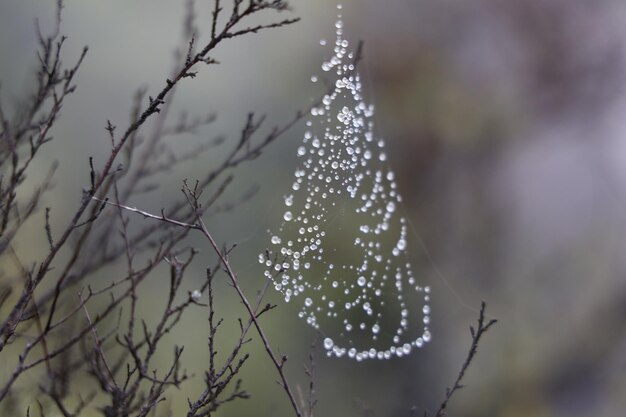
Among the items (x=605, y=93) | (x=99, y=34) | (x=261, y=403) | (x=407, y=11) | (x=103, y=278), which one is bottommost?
(x=261, y=403)

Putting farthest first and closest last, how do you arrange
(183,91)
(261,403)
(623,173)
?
(623,173)
(183,91)
(261,403)

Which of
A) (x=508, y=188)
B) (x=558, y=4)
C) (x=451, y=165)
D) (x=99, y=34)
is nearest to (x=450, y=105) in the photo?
(x=451, y=165)

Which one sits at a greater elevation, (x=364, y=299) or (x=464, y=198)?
(x=464, y=198)

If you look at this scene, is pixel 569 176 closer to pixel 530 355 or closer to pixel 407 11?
pixel 530 355

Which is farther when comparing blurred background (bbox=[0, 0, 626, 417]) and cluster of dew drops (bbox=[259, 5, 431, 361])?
blurred background (bbox=[0, 0, 626, 417])

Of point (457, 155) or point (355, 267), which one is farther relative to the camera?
point (457, 155)

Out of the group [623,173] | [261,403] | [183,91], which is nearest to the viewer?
[261,403]

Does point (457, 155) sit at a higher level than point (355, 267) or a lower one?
higher

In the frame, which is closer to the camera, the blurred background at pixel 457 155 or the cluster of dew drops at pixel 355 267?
the cluster of dew drops at pixel 355 267
